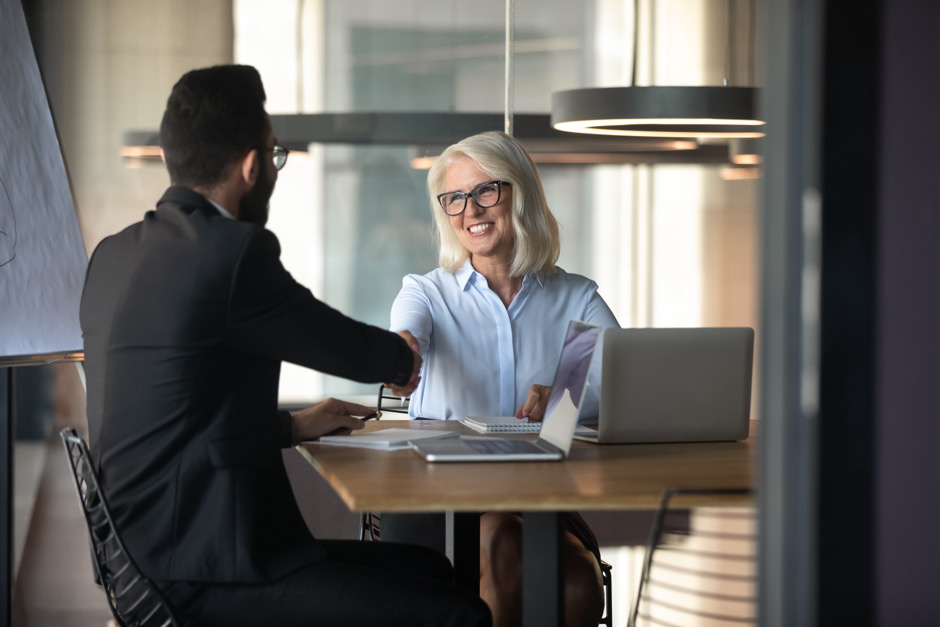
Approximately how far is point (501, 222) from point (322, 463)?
123 cm

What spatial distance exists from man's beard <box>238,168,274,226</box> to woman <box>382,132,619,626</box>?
0.84 meters

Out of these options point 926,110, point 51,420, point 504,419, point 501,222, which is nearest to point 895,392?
point 926,110

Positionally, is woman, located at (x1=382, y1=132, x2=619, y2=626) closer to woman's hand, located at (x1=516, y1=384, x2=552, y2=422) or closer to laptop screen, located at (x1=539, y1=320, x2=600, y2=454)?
woman's hand, located at (x1=516, y1=384, x2=552, y2=422)

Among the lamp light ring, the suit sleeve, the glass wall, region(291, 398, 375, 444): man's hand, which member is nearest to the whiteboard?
region(291, 398, 375, 444): man's hand

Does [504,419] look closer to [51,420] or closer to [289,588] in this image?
[289,588]

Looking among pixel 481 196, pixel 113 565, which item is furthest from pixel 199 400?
pixel 481 196

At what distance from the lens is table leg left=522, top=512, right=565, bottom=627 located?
1897 millimetres

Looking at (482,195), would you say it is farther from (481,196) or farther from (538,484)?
(538,484)

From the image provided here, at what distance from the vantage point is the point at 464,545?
2527mm

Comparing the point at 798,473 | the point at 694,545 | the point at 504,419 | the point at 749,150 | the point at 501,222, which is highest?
the point at 749,150

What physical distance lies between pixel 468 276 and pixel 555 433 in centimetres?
98

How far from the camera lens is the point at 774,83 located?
1.22 metres

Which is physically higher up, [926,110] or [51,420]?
[926,110]

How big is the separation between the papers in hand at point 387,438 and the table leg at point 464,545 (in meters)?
0.19
